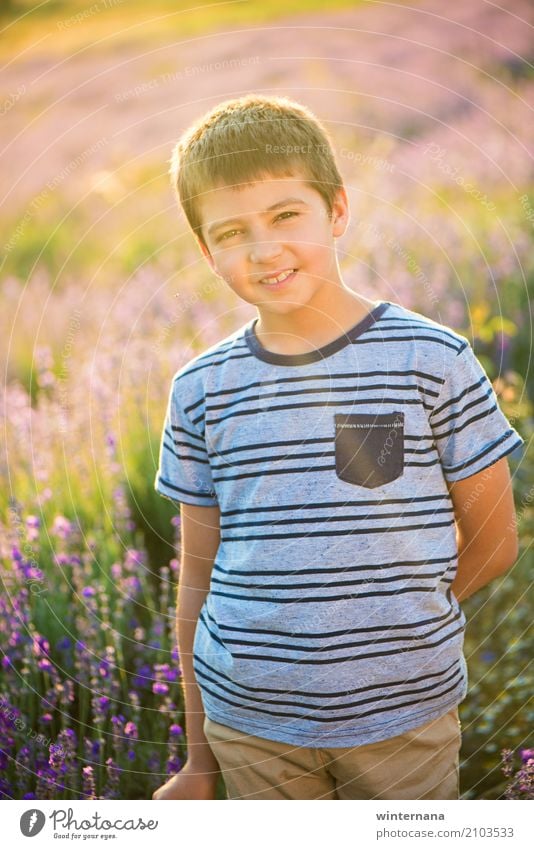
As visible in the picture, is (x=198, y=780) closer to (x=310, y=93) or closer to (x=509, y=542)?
(x=509, y=542)

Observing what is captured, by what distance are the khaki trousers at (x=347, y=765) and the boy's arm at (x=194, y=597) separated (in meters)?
0.10

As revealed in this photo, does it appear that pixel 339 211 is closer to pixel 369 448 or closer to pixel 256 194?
pixel 256 194

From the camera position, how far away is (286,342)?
1.93 meters

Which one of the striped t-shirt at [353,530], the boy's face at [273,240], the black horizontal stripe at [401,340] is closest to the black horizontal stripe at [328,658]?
the striped t-shirt at [353,530]

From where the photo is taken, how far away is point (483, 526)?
6.43ft

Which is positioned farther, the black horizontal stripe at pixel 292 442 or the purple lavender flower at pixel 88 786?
the purple lavender flower at pixel 88 786

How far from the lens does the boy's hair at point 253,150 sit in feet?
6.05

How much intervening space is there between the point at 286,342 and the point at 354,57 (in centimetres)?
552

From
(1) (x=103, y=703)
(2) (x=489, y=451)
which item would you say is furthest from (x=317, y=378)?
(1) (x=103, y=703)

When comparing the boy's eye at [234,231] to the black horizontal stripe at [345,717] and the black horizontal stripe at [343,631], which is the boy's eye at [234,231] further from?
the black horizontal stripe at [345,717]

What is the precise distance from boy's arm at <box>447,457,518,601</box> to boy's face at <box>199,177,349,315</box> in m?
0.49

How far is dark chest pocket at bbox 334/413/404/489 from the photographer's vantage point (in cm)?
184

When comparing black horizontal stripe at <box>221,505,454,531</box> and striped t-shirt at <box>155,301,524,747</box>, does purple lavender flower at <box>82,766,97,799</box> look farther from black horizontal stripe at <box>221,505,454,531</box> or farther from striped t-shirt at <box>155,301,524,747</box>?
black horizontal stripe at <box>221,505,454,531</box>

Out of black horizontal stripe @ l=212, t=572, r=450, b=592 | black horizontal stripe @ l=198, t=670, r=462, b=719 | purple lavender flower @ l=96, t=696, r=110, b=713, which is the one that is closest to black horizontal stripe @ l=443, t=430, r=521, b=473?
black horizontal stripe @ l=212, t=572, r=450, b=592
